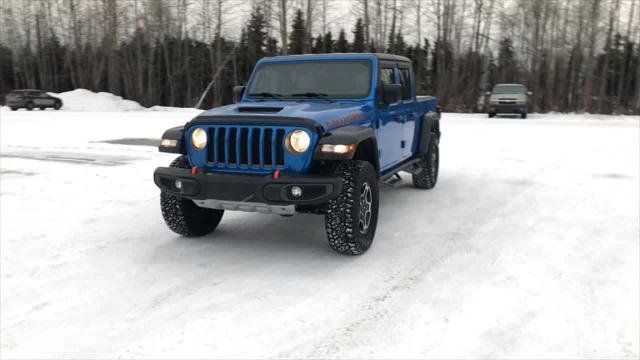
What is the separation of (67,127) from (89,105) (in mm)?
19151

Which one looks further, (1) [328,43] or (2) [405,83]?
(1) [328,43]

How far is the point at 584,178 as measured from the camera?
9273mm

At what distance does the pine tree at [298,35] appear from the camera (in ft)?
154

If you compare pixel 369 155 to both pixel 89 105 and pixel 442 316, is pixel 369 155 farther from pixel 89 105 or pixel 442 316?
pixel 89 105

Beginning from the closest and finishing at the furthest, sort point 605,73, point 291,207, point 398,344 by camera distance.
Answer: point 398,344 < point 291,207 < point 605,73

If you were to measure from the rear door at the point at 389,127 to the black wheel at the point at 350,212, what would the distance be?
0.97 m

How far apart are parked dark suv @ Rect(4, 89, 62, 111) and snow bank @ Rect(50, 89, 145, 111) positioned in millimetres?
2061

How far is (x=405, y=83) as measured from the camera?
24.0 feet

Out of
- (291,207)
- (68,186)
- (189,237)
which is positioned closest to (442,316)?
(291,207)

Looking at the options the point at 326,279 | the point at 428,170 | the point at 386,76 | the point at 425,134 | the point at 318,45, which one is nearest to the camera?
the point at 326,279

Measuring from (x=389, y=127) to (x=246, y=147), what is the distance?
2.09 meters

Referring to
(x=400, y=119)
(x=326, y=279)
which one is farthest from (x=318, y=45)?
(x=326, y=279)

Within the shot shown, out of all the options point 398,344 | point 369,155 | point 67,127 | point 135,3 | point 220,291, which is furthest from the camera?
point 135,3

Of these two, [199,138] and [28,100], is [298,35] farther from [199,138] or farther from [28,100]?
[199,138]
